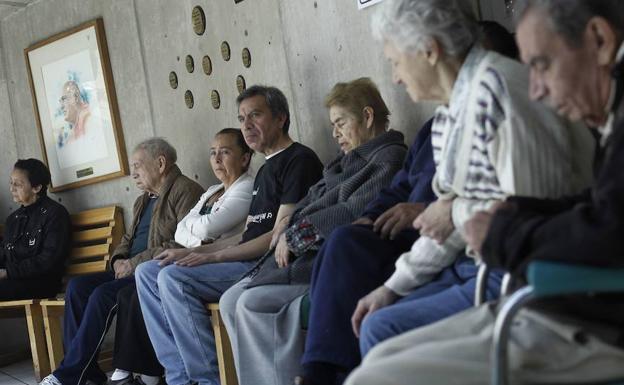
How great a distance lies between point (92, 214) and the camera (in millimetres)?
5414

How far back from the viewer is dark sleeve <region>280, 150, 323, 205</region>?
3545 millimetres

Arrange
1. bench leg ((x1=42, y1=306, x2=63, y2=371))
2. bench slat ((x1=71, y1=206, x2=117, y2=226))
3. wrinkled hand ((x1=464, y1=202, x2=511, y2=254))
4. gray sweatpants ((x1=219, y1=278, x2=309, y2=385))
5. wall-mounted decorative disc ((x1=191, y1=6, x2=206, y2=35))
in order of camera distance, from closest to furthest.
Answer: wrinkled hand ((x1=464, y1=202, x2=511, y2=254))
gray sweatpants ((x1=219, y1=278, x2=309, y2=385))
wall-mounted decorative disc ((x1=191, y1=6, x2=206, y2=35))
bench leg ((x1=42, y1=306, x2=63, y2=371))
bench slat ((x1=71, y1=206, x2=117, y2=226))

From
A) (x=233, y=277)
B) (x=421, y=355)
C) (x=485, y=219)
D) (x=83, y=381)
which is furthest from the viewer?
(x=83, y=381)

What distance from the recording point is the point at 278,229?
11.2 feet

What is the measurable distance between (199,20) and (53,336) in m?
1.98

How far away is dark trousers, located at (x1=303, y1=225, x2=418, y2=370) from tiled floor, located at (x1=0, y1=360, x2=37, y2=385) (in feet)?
9.67

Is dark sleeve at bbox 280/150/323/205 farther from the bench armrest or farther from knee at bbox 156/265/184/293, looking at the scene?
the bench armrest

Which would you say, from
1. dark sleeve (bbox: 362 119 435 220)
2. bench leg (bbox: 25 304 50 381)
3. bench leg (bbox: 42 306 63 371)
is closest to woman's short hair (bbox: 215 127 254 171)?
dark sleeve (bbox: 362 119 435 220)

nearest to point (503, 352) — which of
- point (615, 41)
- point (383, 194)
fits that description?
point (615, 41)

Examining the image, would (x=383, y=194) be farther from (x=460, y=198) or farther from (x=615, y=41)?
(x=615, y=41)

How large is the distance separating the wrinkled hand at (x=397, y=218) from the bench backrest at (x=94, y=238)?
3057mm

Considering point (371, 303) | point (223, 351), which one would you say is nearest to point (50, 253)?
point (223, 351)

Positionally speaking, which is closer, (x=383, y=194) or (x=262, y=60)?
(x=383, y=194)

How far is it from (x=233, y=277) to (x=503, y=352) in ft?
7.74
